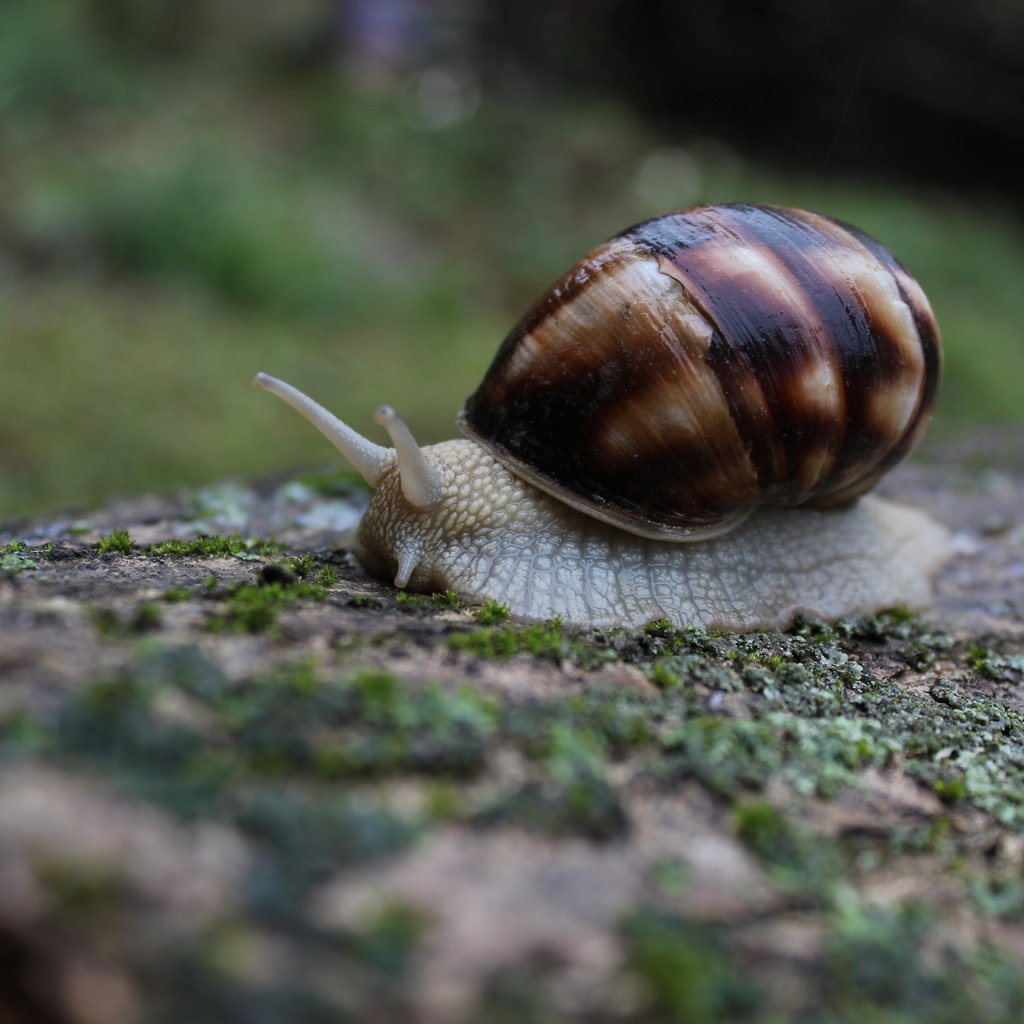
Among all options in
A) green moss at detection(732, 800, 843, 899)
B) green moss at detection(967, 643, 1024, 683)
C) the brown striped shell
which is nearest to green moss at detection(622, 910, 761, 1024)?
green moss at detection(732, 800, 843, 899)

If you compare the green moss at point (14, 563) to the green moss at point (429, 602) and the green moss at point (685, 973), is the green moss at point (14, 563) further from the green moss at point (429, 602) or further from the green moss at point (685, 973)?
the green moss at point (685, 973)

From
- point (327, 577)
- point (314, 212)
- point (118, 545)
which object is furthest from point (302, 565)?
point (314, 212)

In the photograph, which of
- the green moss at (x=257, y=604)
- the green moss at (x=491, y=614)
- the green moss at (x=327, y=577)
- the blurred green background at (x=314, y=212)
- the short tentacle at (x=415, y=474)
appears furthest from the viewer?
the blurred green background at (x=314, y=212)

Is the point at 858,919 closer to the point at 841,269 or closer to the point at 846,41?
the point at 841,269

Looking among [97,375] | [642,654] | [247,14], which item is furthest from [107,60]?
[642,654]

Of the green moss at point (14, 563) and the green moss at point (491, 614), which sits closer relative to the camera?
the green moss at point (14, 563)

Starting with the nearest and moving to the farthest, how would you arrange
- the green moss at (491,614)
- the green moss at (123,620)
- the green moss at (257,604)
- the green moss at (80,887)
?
the green moss at (80,887), the green moss at (123,620), the green moss at (257,604), the green moss at (491,614)

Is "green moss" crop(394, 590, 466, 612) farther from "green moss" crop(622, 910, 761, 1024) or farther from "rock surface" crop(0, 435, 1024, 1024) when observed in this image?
"green moss" crop(622, 910, 761, 1024)

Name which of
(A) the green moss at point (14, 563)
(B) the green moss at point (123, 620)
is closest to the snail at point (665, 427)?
(A) the green moss at point (14, 563)
